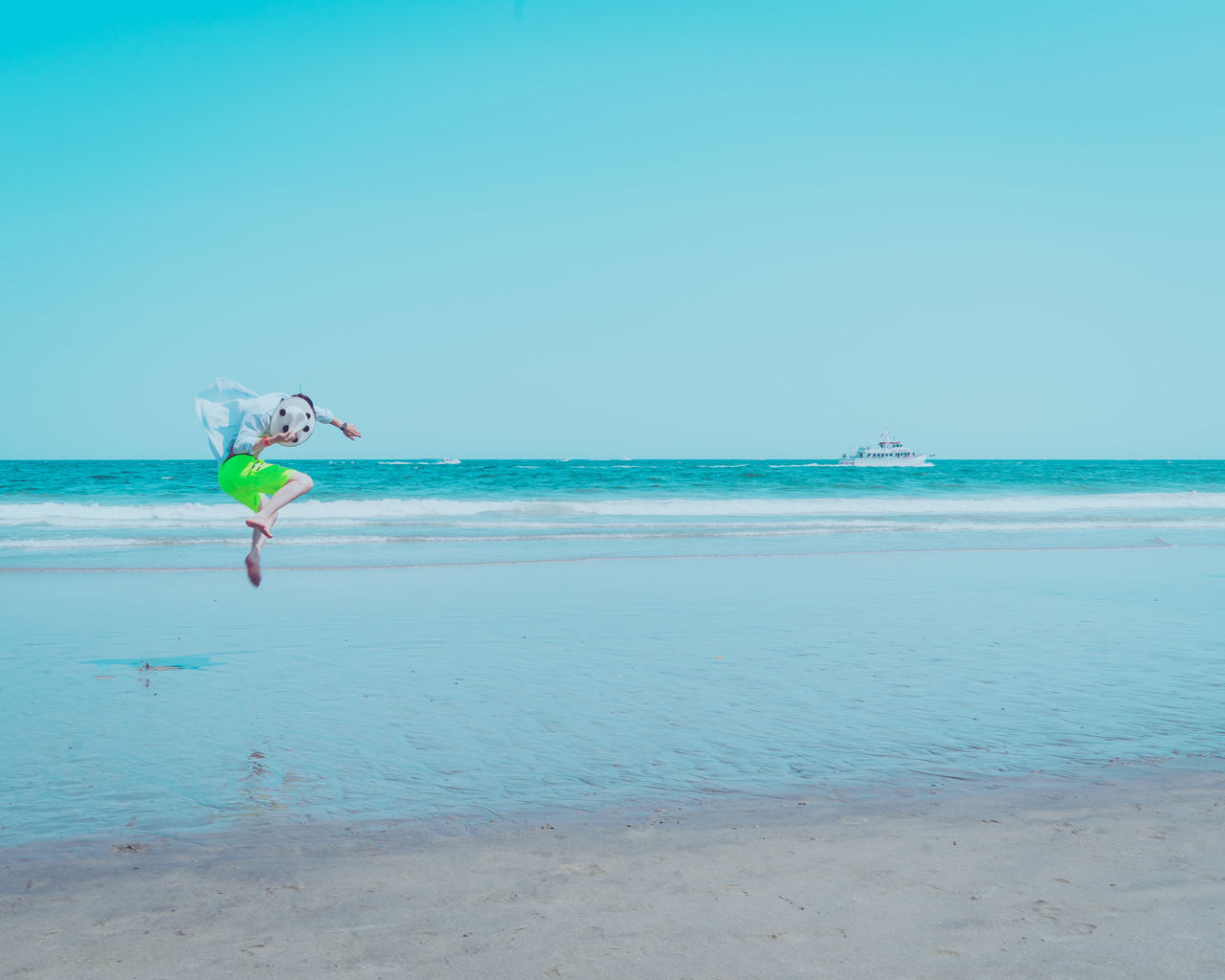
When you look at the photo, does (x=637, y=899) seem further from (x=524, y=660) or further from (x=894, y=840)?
(x=524, y=660)

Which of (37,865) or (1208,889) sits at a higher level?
(1208,889)

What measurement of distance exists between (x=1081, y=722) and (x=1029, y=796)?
1.74 metres

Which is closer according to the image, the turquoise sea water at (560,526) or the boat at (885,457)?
the turquoise sea water at (560,526)

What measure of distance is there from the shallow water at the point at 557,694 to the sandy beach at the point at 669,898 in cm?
49

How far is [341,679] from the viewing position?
7.93 metres

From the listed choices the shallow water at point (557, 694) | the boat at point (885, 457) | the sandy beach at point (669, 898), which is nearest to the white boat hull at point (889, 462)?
the boat at point (885, 457)

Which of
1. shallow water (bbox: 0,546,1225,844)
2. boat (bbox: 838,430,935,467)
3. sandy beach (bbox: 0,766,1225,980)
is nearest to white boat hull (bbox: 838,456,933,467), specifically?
boat (bbox: 838,430,935,467)

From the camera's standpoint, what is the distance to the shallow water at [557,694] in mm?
5320

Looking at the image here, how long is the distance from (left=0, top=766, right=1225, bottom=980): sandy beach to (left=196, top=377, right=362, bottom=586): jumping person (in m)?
4.06

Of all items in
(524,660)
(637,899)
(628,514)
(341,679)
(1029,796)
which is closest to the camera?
(637,899)

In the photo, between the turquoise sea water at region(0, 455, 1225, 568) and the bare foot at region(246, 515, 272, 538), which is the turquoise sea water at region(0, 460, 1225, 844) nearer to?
the turquoise sea water at region(0, 455, 1225, 568)

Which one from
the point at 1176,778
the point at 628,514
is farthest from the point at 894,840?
the point at 628,514

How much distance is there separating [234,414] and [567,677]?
3405 millimetres

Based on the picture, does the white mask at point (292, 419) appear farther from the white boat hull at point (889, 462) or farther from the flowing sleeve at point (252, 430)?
the white boat hull at point (889, 462)
